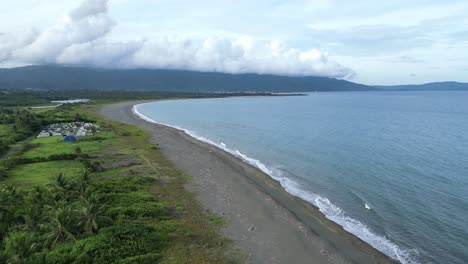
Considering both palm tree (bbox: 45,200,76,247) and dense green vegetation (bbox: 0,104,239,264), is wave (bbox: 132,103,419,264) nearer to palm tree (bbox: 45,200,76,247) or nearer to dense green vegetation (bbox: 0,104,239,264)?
dense green vegetation (bbox: 0,104,239,264)

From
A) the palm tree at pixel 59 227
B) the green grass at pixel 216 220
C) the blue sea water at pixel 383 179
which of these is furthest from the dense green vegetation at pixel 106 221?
the blue sea water at pixel 383 179

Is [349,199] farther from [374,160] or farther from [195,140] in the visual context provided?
[195,140]

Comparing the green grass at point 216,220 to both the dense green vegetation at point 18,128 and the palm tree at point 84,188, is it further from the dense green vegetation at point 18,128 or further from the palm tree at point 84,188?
the dense green vegetation at point 18,128

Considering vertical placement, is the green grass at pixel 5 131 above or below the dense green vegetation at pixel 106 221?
below

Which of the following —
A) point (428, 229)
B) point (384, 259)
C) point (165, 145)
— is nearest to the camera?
point (384, 259)

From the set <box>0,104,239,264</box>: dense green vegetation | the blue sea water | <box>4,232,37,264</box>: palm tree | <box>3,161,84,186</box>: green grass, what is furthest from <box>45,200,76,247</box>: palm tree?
the blue sea water

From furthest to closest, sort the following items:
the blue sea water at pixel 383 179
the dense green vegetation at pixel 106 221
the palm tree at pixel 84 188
Result: the palm tree at pixel 84 188 → the blue sea water at pixel 383 179 → the dense green vegetation at pixel 106 221

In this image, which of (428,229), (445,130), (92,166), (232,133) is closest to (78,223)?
(92,166)
